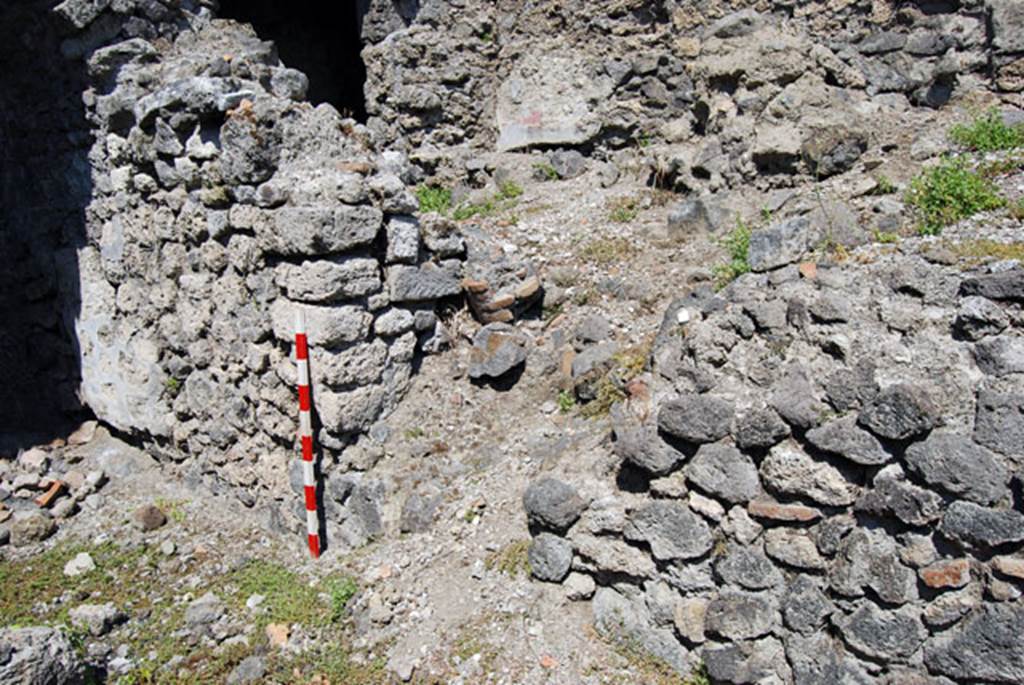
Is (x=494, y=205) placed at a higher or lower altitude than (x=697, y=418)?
higher

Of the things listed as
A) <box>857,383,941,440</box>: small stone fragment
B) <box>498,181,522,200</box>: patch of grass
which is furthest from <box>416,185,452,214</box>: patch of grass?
<box>857,383,941,440</box>: small stone fragment

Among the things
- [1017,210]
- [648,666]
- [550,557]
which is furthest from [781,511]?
[1017,210]

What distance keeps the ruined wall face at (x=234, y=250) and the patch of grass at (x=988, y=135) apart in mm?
3381

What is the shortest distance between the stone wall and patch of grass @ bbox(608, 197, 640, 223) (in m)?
2.45

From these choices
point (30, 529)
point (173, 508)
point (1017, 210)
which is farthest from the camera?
point (173, 508)

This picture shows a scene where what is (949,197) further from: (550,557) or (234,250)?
(234,250)

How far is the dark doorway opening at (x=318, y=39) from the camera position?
9.48 metres

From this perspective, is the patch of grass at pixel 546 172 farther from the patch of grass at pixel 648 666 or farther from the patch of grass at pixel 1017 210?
the patch of grass at pixel 648 666

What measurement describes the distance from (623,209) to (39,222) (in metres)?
4.75

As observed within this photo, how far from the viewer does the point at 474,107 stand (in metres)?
8.53

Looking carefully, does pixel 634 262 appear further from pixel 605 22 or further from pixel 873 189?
pixel 605 22

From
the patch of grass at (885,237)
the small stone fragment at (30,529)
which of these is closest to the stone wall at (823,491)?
the patch of grass at (885,237)

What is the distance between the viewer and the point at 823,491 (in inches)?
132

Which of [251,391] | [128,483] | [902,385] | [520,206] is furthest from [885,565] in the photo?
[128,483]
